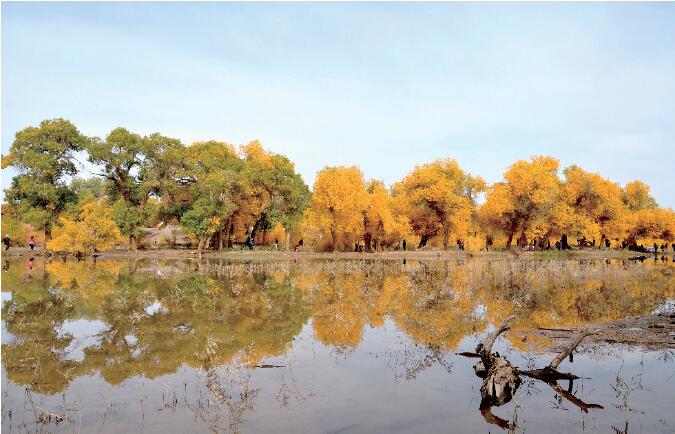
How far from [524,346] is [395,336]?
352cm

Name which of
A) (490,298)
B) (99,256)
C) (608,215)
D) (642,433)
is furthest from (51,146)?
(608,215)

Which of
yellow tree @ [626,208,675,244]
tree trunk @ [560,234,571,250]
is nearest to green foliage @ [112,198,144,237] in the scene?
tree trunk @ [560,234,571,250]

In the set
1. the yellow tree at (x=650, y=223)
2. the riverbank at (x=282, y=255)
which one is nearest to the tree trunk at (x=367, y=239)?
the riverbank at (x=282, y=255)

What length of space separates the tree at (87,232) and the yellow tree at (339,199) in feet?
74.3

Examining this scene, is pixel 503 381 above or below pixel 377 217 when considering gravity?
below

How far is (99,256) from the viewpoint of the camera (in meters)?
54.4

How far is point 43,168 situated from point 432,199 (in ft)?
151

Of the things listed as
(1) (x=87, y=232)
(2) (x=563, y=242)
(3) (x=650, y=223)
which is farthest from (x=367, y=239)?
(3) (x=650, y=223)

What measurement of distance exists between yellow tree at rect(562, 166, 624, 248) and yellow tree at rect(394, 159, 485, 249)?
16.5 meters

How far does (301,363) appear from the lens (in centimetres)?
1184

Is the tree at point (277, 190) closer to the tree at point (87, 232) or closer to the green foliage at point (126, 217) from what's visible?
the green foliage at point (126, 217)

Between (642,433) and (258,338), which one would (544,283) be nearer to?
(258,338)

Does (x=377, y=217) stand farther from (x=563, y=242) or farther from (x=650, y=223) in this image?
(x=650, y=223)

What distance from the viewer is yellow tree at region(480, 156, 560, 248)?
62.6m
